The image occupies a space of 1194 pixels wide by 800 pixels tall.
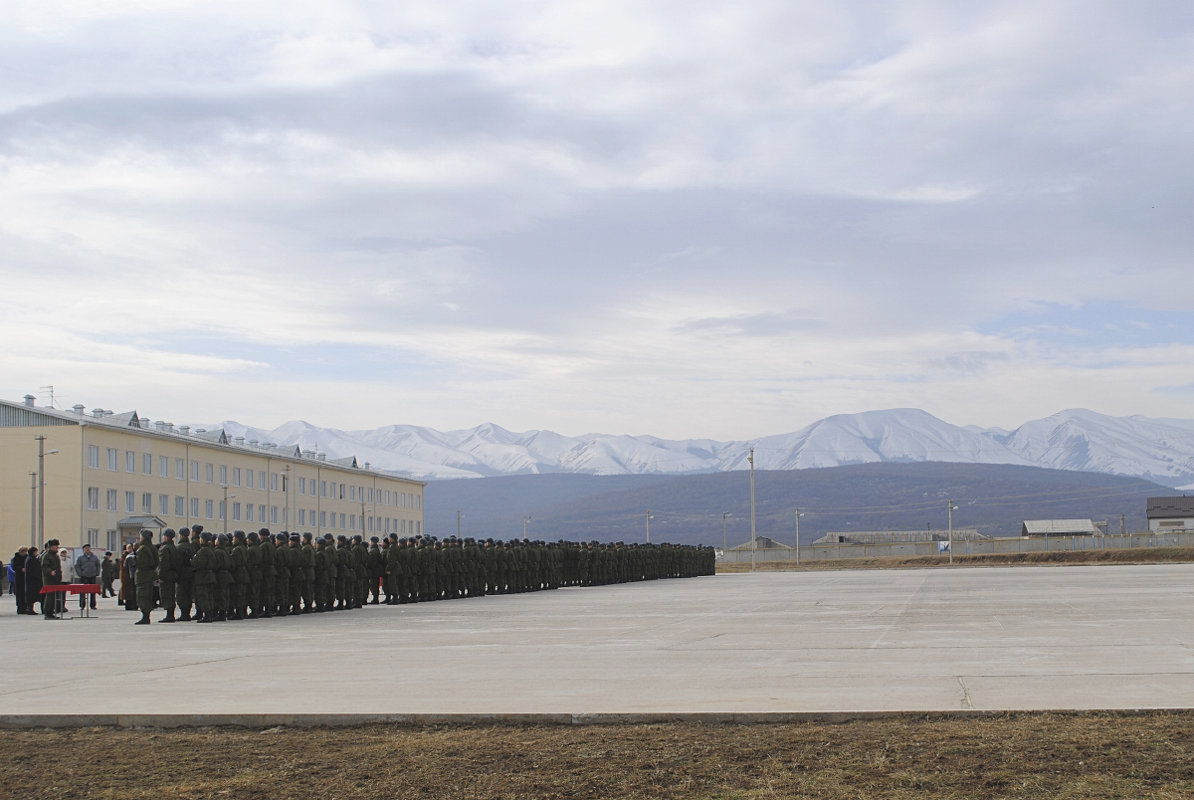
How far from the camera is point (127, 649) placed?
51.4 feet

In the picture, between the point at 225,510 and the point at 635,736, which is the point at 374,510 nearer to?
the point at 225,510

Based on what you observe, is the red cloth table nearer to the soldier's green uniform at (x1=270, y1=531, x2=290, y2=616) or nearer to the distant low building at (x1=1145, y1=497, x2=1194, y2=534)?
the soldier's green uniform at (x1=270, y1=531, x2=290, y2=616)

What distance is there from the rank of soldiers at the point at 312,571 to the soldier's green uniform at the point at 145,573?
0.02 meters

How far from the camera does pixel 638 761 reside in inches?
292

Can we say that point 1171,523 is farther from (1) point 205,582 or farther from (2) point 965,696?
(2) point 965,696

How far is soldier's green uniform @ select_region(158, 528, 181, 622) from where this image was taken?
866 inches

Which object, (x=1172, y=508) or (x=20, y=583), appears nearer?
(x=20, y=583)

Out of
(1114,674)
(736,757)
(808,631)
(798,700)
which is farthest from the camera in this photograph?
(808,631)

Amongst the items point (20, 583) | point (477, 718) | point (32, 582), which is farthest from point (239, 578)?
point (477, 718)

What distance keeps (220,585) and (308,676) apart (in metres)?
10.9

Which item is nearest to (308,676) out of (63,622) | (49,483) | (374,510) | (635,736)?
(635,736)

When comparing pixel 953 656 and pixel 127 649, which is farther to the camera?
pixel 127 649

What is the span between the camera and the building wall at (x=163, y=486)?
6819cm

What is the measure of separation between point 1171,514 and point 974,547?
5899 centimetres
